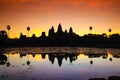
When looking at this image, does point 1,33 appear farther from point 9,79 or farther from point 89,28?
point 9,79

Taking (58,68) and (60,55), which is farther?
(60,55)

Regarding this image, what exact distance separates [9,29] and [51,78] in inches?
5510

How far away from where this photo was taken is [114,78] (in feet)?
74.3

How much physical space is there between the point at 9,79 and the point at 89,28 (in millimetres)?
169847

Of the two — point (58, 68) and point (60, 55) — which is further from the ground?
point (60, 55)

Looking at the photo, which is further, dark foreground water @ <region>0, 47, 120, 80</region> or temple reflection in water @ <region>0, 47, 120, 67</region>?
temple reflection in water @ <region>0, 47, 120, 67</region>

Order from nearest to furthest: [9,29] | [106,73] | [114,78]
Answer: [114,78] < [106,73] < [9,29]

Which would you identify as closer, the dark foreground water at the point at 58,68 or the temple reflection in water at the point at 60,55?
the dark foreground water at the point at 58,68

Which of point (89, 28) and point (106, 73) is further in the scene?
point (89, 28)

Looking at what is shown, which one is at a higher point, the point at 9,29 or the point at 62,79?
the point at 9,29

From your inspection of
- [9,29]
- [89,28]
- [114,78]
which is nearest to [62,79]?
[114,78]

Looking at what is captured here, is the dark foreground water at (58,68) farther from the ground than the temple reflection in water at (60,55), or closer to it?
closer to it

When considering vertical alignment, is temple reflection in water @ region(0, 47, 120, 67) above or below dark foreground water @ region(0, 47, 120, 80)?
above

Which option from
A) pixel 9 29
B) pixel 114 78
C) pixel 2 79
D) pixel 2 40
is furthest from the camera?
pixel 9 29
